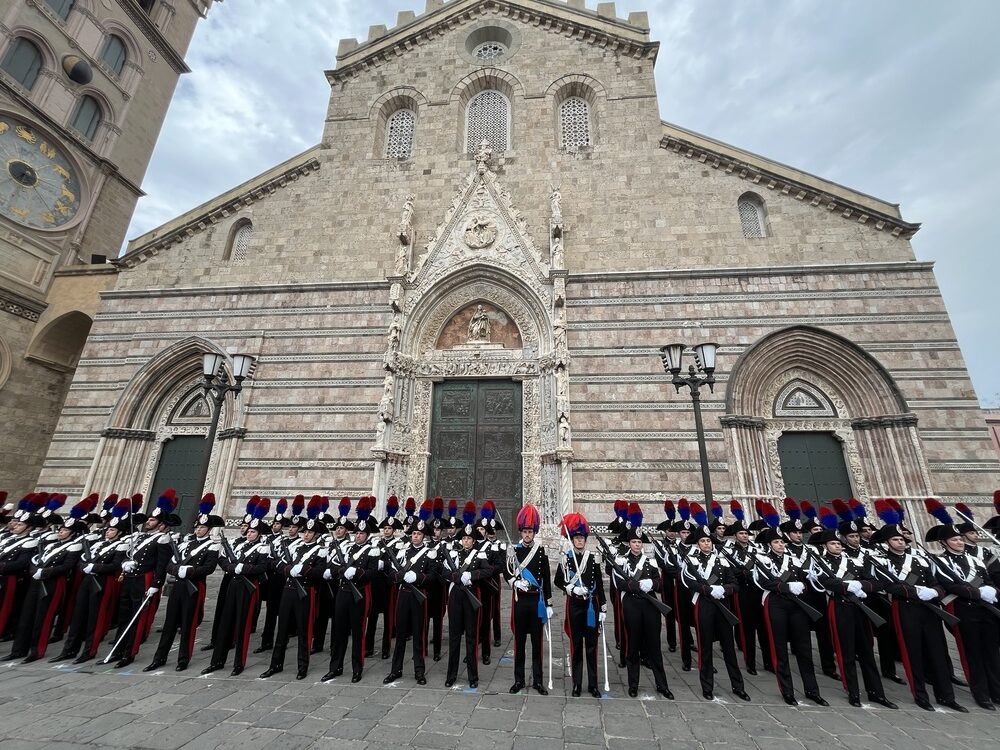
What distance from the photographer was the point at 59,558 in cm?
635

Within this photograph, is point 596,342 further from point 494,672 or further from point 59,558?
point 59,558

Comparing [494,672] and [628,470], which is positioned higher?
[628,470]

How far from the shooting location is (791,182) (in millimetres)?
12898

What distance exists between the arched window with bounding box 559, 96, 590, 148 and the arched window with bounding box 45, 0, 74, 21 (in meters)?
20.5

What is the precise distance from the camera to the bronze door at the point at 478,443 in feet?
39.9

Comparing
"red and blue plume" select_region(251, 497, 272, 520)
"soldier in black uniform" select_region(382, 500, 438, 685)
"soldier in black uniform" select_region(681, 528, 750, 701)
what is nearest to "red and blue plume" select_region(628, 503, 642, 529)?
"soldier in black uniform" select_region(681, 528, 750, 701)

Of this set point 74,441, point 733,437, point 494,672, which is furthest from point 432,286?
point 74,441

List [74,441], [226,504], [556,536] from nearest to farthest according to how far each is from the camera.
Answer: [556,536] < [226,504] < [74,441]

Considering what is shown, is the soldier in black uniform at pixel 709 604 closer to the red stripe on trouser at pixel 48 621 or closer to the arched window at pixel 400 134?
the red stripe on trouser at pixel 48 621

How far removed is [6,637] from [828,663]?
11534mm

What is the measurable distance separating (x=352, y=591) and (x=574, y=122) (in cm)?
1566

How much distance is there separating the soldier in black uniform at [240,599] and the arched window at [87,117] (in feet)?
70.4

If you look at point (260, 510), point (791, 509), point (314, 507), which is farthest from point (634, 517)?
point (260, 510)

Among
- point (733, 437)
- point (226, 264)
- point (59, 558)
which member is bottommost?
point (59, 558)
